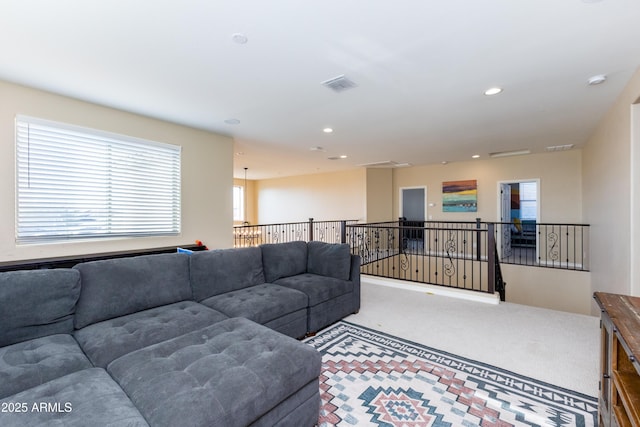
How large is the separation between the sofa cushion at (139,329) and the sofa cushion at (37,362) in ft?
0.24

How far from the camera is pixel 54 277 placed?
2.04 meters

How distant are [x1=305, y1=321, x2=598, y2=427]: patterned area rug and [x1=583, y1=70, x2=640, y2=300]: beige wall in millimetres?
1966

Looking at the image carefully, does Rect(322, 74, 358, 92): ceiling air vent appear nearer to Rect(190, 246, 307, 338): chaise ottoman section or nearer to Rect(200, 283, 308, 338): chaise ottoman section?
Rect(190, 246, 307, 338): chaise ottoman section

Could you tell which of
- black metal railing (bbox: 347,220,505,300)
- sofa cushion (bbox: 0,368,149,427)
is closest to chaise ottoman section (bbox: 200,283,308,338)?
sofa cushion (bbox: 0,368,149,427)

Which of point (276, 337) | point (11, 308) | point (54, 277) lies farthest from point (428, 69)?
point (11, 308)

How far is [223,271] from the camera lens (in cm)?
297

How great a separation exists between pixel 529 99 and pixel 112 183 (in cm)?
536

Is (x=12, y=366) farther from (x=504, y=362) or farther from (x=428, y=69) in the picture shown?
(x=428, y=69)

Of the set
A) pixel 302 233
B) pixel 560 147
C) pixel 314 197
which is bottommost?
pixel 302 233

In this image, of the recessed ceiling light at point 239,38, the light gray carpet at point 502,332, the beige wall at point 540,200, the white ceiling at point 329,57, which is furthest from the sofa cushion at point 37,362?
the beige wall at point 540,200

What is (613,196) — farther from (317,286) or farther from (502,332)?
(317,286)

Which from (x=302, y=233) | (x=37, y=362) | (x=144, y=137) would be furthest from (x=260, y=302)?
(x=302, y=233)

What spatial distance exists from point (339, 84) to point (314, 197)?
7.12 metres

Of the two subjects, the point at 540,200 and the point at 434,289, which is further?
the point at 540,200
